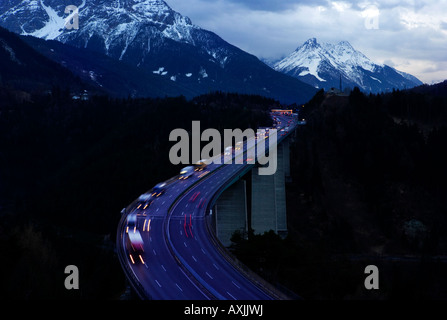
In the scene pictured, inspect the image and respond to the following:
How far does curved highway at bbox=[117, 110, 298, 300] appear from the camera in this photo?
41656mm

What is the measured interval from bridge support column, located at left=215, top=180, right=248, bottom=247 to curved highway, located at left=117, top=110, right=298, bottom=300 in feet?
17.1

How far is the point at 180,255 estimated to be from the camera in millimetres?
51344

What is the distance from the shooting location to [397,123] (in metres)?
153

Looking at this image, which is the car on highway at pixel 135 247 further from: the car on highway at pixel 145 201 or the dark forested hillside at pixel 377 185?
the car on highway at pixel 145 201

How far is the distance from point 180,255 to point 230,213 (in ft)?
111

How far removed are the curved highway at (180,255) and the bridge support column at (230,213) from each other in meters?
5.23

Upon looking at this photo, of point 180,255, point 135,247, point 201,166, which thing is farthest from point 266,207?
point 135,247

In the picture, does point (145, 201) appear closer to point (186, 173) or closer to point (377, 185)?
point (186, 173)

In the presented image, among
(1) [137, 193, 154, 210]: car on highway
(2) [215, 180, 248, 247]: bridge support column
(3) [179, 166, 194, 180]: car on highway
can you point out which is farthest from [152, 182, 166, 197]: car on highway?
(3) [179, 166, 194, 180]: car on highway

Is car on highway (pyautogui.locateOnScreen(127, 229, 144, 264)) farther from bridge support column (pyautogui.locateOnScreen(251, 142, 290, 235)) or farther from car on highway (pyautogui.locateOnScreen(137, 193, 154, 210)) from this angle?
bridge support column (pyautogui.locateOnScreen(251, 142, 290, 235))

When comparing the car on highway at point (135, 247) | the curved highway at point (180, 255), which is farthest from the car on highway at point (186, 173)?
the car on highway at point (135, 247)
